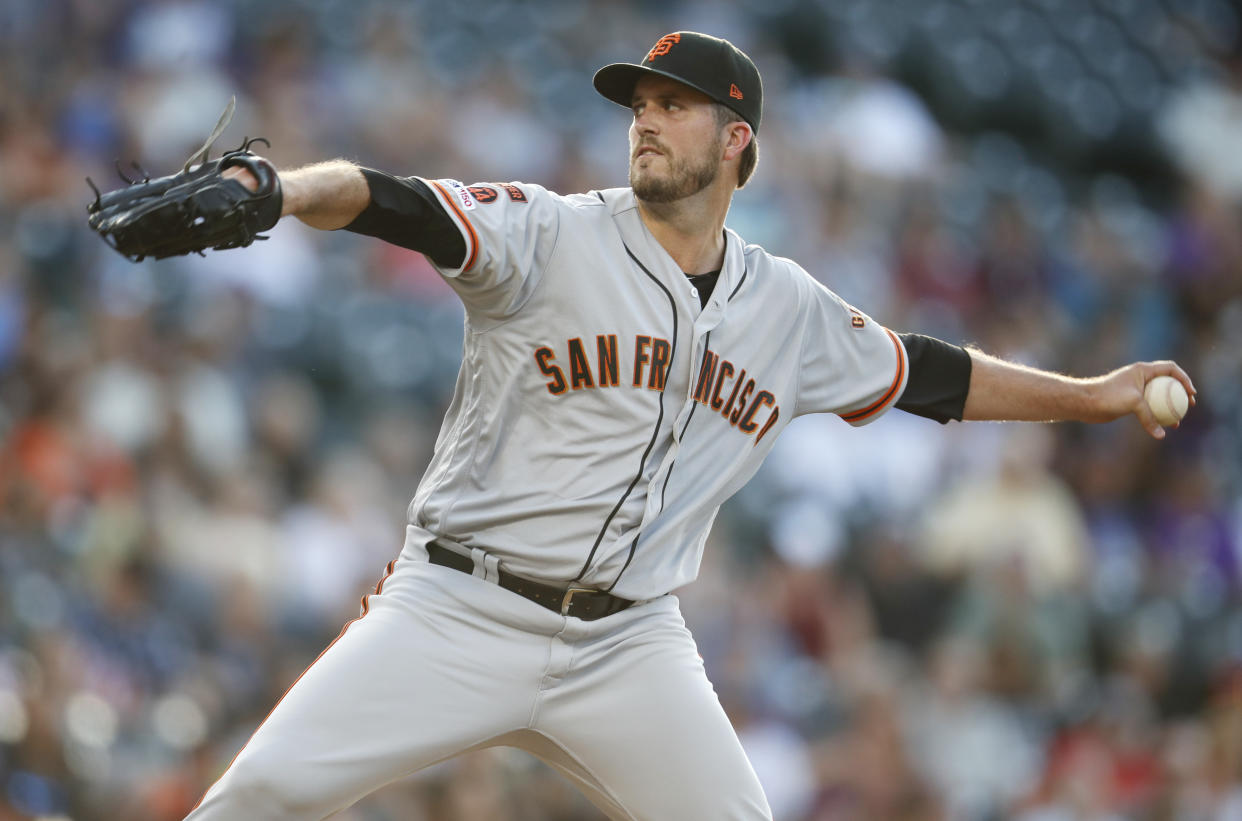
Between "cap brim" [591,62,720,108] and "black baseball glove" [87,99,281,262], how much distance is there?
1.07 m

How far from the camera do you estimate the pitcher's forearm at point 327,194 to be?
3244mm

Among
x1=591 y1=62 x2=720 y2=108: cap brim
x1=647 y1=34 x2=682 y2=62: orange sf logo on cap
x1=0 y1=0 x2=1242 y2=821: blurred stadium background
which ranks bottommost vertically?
x1=0 y1=0 x2=1242 y2=821: blurred stadium background

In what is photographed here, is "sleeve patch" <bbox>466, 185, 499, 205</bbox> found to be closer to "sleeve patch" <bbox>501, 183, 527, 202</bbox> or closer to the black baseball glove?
"sleeve patch" <bbox>501, 183, 527, 202</bbox>

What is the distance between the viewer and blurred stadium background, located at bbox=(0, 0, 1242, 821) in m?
6.46

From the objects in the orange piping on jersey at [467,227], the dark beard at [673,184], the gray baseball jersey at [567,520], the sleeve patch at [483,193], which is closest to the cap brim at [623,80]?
the dark beard at [673,184]

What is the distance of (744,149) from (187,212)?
5.17 ft

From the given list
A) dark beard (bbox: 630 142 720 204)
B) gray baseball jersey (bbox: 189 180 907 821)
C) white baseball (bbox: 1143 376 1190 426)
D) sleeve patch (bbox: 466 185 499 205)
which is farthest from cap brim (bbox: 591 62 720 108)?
white baseball (bbox: 1143 376 1190 426)

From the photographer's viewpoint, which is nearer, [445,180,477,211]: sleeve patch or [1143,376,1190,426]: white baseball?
[445,180,477,211]: sleeve patch

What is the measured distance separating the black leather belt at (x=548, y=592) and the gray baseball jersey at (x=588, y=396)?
0.03m

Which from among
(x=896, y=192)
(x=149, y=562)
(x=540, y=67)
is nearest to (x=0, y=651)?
(x=149, y=562)

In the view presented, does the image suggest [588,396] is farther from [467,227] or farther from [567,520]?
[467,227]

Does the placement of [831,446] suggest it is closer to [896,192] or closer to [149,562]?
[896,192]

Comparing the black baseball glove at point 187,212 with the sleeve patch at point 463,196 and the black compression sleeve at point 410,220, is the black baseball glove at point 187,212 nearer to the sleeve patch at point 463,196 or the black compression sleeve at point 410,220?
the black compression sleeve at point 410,220

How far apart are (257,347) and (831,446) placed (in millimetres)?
3062
